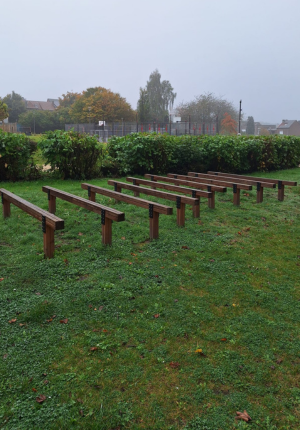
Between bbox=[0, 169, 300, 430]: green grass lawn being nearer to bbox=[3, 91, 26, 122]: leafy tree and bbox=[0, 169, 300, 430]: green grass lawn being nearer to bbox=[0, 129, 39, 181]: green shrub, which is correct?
bbox=[0, 129, 39, 181]: green shrub

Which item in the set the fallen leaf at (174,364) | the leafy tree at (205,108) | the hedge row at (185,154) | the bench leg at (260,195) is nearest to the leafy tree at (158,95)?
the leafy tree at (205,108)

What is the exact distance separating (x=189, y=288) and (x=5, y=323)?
1.78 m

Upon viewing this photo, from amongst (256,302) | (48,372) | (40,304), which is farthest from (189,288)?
(48,372)

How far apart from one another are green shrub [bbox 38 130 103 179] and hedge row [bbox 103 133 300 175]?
445 millimetres

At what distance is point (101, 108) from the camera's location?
62.3 metres

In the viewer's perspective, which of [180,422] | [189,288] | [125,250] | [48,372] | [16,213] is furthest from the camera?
[16,213]

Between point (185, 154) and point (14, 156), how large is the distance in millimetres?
4756

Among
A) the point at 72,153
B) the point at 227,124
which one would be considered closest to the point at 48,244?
the point at 72,153

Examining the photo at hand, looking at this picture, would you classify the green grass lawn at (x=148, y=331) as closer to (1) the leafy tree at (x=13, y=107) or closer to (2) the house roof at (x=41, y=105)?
(1) the leafy tree at (x=13, y=107)

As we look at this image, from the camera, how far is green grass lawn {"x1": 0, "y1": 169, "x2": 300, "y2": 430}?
227cm

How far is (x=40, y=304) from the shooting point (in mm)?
3410

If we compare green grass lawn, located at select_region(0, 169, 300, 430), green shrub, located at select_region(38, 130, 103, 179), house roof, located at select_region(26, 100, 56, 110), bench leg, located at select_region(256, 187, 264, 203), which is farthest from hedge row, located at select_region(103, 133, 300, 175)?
house roof, located at select_region(26, 100, 56, 110)

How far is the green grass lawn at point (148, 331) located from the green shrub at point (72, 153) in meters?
4.25

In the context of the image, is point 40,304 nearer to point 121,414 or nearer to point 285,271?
point 121,414
